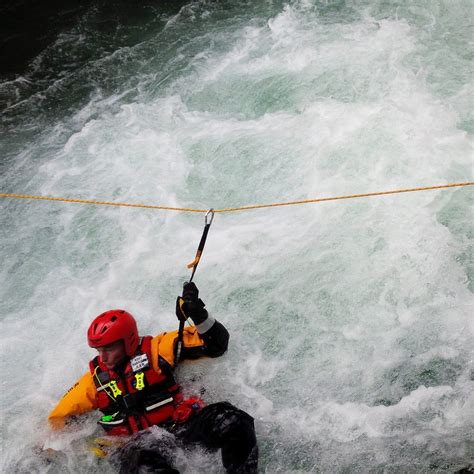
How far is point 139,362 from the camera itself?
370 cm

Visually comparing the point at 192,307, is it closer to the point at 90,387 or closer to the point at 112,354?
the point at 112,354

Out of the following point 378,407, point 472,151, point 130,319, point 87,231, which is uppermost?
point 130,319

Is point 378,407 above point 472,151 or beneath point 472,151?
beneath

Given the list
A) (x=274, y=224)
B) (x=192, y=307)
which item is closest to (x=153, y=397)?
(x=192, y=307)

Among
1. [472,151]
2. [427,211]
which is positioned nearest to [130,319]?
[427,211]

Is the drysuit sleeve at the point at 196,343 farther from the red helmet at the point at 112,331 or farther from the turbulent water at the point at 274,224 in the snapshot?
the turbulent water at the point at 274,224

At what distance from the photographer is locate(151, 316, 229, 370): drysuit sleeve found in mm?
3773

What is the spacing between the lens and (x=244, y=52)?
8289 mm

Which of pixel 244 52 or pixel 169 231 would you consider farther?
pixel 244 52

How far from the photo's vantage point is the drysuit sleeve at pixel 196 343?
377 cm

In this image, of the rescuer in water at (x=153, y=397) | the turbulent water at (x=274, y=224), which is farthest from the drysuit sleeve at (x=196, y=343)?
the turbulent water at (x=274, y=224)

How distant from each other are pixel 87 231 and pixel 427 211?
4028 millimetres

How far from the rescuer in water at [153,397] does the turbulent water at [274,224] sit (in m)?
0.25

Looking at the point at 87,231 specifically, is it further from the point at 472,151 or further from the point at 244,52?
the point at 472,151
